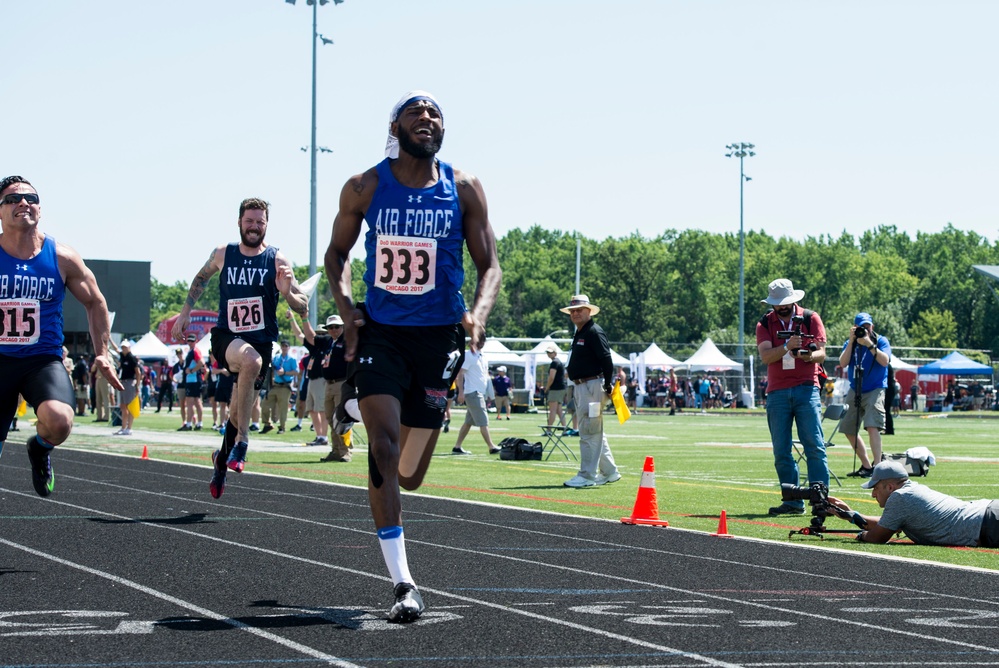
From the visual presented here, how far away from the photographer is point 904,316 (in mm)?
135000

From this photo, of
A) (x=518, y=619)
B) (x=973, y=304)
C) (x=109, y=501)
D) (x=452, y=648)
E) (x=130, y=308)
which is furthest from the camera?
(x=973, y=304)

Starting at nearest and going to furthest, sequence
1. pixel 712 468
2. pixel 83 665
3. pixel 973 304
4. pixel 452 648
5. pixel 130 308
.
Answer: pixel 83 665, pixel 452 648, pixel 712 468, pixel 130 308, pixel 973 304

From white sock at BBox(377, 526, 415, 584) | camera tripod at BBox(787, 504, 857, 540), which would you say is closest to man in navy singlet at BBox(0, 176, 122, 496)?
white sock at BBox(377, 526, 415, 584)

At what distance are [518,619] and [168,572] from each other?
8.11 ft

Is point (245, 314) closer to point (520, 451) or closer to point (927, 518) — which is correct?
point (927, 518)

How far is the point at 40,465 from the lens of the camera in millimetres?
9664

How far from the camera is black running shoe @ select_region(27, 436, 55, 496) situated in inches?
375

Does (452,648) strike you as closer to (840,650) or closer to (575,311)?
(840,650)

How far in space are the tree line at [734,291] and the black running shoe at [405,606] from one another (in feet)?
359

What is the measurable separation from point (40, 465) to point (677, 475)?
1020 centimetres

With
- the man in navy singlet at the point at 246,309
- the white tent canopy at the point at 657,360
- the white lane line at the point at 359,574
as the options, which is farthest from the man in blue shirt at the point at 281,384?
the white tent canopy at the point at 657,360

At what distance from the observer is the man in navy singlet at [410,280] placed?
6.97m

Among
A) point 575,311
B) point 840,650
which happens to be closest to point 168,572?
point 840,650

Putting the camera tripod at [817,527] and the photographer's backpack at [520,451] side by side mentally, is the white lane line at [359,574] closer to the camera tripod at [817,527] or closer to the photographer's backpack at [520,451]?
the camera tripod at [817,527]
